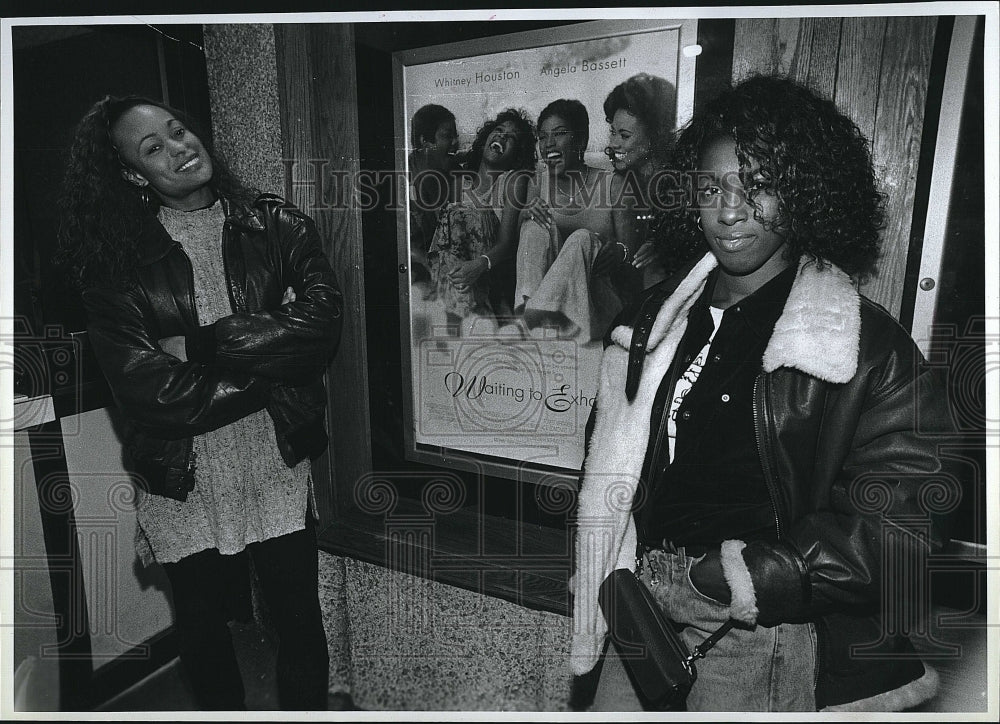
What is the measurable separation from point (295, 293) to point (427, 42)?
21.6 inches

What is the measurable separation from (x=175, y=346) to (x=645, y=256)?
91cm

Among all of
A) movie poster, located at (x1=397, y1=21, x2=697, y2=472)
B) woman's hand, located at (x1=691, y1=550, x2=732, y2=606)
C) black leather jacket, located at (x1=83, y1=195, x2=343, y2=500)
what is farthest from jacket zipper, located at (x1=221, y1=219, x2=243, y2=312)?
woman's hand, located at (x1=691, y1=550, x2=732, y2=606)

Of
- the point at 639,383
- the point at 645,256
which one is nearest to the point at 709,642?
the point at 639,383

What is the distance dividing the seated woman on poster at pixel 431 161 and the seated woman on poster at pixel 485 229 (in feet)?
0.09

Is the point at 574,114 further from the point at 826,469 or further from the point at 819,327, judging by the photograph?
the point at 826,469

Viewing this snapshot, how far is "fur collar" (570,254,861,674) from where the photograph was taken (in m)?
1.29

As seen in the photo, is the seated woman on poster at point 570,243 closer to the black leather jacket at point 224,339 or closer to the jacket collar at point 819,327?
the jacket collar at point 819,327

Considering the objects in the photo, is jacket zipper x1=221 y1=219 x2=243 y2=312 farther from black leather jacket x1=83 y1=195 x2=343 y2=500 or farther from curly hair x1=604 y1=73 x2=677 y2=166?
curly hair x1=604 y1=73 x2=677 y2=166

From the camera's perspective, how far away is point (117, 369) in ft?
4.62

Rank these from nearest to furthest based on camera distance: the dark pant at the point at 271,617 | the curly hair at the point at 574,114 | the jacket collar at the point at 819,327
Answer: the jacket collar at the point at 819,327
the curly hair at the point at 574,114
the dark pant at the point at 271,617

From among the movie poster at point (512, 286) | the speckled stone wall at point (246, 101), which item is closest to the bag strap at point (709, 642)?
the movie poster at point (512, 286)

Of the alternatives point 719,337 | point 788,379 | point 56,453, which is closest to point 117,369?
point 56,453

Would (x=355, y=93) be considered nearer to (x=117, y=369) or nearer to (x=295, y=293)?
(x=295, y=293)

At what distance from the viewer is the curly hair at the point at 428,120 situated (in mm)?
1426
